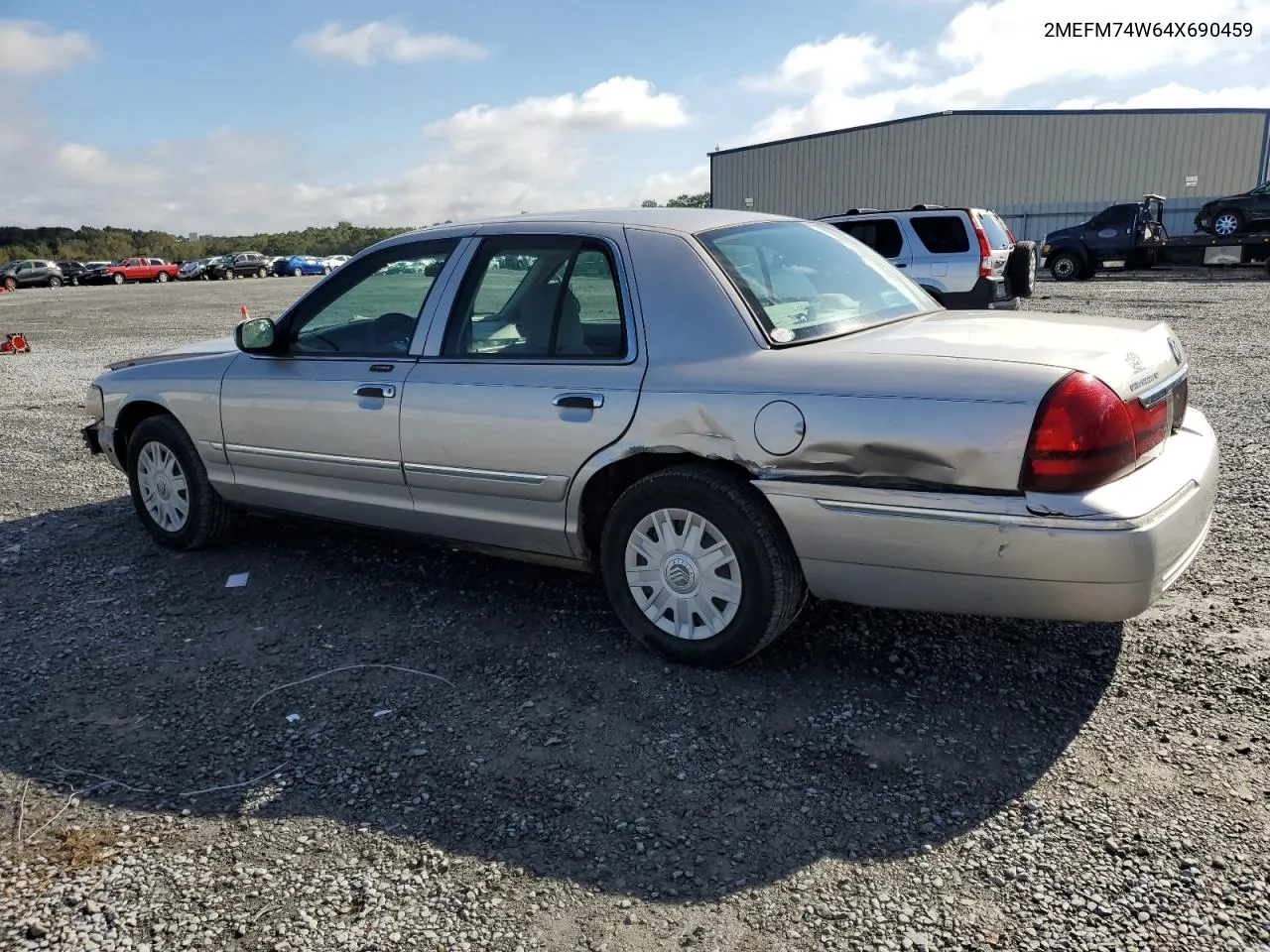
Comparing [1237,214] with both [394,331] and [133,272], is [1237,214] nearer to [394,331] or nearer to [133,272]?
[394,331]

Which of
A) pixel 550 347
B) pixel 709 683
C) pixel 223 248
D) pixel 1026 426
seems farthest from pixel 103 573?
pixel 223 248

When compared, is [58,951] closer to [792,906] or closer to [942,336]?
[792,906]

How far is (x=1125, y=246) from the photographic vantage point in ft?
82.4

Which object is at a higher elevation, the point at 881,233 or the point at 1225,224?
the point at 1225,224

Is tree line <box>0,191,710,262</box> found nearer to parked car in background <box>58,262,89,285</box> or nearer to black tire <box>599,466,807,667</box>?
parked car in background <box>58,262,89,285</box>

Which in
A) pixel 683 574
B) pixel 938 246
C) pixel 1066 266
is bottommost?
pixel 683 574

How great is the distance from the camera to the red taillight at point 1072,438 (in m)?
2.90

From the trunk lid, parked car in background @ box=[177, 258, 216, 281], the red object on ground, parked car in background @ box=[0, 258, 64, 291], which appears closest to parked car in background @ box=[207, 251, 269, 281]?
parked car in background @ box=[177, 258, 216, 281]

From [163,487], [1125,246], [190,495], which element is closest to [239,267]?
[1125,246]

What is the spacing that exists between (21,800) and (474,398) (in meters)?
2.00

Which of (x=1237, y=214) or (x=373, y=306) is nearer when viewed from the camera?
(x=373, y=306)

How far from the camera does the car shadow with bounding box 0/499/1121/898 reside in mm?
2752

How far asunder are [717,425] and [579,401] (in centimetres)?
58

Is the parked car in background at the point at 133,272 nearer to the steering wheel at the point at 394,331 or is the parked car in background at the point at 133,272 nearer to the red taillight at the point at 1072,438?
the steering wheel at the point at 394,331
